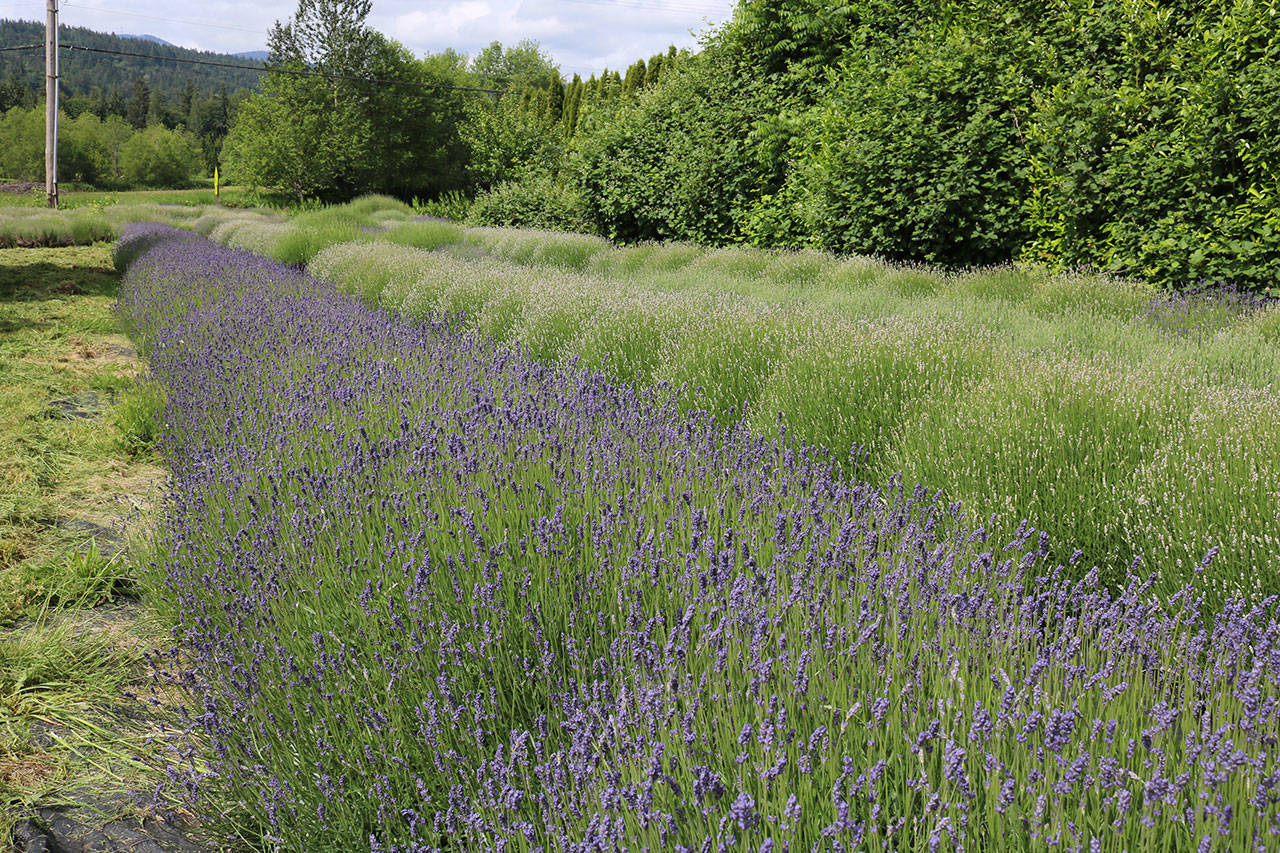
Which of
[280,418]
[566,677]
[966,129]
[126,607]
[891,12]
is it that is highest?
[891,12]

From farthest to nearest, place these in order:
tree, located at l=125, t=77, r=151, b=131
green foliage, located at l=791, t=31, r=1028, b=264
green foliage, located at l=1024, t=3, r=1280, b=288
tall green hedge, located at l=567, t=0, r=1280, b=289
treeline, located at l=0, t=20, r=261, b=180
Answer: tree, located at l=125, t=77, r=151, b=131 → treeline, located at l=0, t=20, r=261, b=180 → green foliage, located at l=791, t=31, r=1028, b=264 → tall green hedge, located at l=567, t=0, r=1280, b=289 → green foliage, located at l=1024, t=3, r=1280, b=288

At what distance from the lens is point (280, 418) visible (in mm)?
3371

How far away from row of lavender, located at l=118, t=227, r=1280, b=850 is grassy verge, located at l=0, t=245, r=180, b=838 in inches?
12.1

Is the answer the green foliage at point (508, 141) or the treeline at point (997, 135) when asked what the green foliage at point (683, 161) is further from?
the green foliage at point (508, 141)

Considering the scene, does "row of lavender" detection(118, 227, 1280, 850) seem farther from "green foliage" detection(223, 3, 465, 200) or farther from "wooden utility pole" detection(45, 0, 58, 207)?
"green foliage" detection(223, 3, 465, 200)

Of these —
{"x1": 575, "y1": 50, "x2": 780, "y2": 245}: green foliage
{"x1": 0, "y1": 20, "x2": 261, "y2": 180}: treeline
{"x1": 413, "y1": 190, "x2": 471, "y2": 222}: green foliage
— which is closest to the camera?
{"x1": 575, "y1": 50, "x2": 780, "y2": 245}: green foliage

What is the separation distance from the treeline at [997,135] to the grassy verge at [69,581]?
7.73 metres

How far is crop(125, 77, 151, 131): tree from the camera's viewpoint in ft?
282

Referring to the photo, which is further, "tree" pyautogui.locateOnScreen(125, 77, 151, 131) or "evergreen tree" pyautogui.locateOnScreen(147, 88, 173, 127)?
"evergreen tree" pyautogui.locateOnScreen(147, 88, 173, 127)

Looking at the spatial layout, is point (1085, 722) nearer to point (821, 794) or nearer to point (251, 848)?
point (821, 794)

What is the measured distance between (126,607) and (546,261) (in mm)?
10240

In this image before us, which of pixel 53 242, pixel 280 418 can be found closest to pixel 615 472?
pixel 280 418

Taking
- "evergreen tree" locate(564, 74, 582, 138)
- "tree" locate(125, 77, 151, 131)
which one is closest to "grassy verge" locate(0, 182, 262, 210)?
"evergreen tree" locate(564, 74, 582, 138)

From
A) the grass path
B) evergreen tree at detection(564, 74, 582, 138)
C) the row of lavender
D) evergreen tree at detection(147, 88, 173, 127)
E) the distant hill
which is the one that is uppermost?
the distant hill
